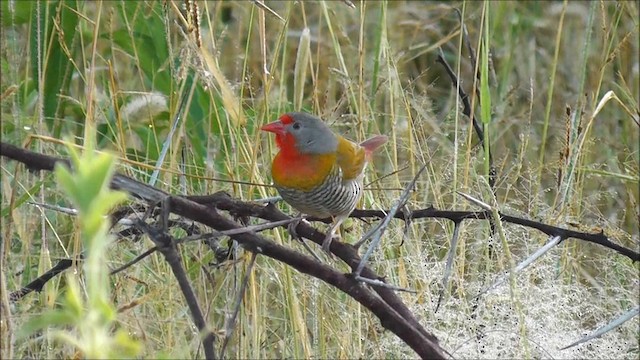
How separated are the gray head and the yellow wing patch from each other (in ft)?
0.05

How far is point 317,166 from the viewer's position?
6.51 feet

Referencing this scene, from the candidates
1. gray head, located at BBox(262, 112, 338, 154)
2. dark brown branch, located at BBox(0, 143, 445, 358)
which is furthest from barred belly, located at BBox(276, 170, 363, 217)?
dark brown branch, located at BBox(0, 143, 445, 358)

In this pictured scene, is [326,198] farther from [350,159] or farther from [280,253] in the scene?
[280,253]

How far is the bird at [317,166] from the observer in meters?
1.85

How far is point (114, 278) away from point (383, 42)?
767mm

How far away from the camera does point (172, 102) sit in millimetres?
1951

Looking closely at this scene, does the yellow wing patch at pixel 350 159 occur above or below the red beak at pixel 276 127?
below

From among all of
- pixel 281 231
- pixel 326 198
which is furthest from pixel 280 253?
pixel 281 231

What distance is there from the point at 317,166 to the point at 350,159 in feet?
0.21

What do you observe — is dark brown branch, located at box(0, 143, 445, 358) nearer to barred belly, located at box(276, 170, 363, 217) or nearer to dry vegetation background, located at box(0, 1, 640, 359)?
dry vegetation background, located at box(0, 1, 640, 359)

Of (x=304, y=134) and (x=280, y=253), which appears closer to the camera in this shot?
(x=280, y=253)

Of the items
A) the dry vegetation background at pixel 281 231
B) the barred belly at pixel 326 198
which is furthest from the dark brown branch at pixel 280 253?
the barred belly at pixel 326 198

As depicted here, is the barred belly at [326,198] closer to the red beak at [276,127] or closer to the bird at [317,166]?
the bird at [317,166]

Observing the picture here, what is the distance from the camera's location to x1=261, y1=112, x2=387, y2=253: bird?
1854 mm
